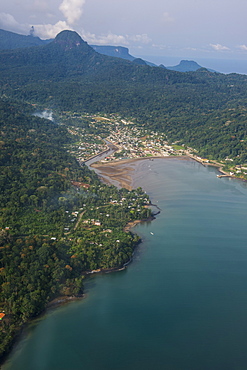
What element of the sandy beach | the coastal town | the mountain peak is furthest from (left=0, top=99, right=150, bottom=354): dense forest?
the mountain peak

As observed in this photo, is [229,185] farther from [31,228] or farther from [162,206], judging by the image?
[31,228]

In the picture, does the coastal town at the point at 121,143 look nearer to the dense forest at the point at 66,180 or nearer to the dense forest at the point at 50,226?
the dense forest at the point at 66,180

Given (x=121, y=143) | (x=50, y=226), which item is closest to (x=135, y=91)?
(x=121, y=143)

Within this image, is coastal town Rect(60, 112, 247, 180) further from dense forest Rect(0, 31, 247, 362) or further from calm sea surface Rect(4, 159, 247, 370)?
calm sea surface Rect(4, 159, 247, 370)

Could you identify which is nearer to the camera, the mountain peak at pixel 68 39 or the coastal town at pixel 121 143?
the coastal town at pixel 121 143

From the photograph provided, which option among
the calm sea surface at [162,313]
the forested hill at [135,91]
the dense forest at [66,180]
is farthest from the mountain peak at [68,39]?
the calm sea surface at [162,313]

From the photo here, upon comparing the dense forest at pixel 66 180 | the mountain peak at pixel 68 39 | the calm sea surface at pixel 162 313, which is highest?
the mountain peak at pixel 68 39
